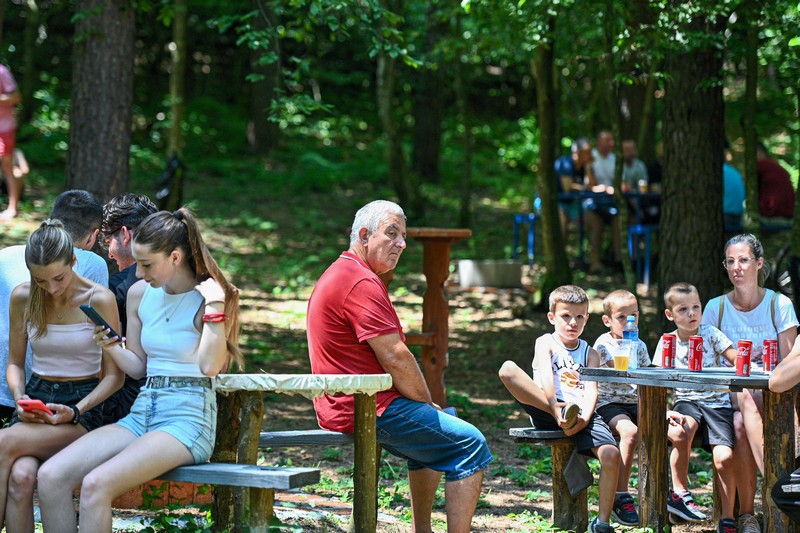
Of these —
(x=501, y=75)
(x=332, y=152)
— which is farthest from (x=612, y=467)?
(x=501, y=75)

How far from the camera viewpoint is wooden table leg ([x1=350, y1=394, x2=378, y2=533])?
14.1ft

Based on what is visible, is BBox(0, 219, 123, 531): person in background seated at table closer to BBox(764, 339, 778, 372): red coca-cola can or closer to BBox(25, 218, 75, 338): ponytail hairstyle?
BBox(25, 218, 75, 338): ponytail hairstyle

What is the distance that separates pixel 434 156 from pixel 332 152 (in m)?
2.71

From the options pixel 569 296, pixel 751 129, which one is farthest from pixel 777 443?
pixel 751 129

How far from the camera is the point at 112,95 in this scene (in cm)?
814

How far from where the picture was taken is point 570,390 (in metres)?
5.09

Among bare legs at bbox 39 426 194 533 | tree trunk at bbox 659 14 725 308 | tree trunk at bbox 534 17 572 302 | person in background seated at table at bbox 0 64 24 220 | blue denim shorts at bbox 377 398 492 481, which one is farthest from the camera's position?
tree trunk at bbox 534 17 572 302

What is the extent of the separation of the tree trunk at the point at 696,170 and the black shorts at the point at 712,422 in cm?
334

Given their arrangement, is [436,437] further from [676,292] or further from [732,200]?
[732,200]

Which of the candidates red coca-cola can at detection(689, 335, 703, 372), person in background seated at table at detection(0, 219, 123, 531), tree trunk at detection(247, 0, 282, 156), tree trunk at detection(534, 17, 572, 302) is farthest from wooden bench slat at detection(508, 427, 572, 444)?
tree trunk at detection(247, 0, 282, 156)

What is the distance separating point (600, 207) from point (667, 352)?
26.7ft

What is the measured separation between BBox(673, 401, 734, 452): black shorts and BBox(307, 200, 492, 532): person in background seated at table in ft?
4.84

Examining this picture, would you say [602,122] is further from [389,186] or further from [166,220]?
[166,220]

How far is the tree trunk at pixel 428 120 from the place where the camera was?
18.3 m
